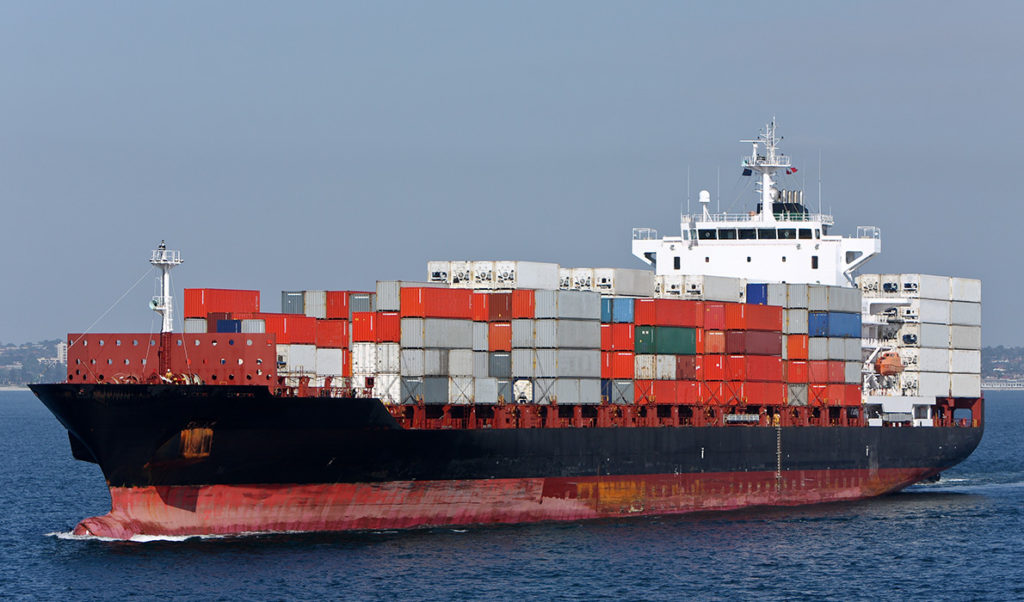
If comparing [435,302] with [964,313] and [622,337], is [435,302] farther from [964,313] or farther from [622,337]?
[964,313]

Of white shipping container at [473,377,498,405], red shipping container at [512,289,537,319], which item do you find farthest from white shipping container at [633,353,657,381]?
white shipping container at [473,377,498,405]

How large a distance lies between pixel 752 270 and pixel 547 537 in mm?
22091

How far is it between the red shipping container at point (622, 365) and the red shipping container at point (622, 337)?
18 centimetres

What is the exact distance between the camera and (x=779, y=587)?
128 ft

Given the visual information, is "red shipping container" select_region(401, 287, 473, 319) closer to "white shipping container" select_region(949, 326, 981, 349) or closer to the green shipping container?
the green shipping container

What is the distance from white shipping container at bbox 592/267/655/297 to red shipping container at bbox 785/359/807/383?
6.48 metres

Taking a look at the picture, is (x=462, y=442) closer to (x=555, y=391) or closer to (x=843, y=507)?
(x=555, y=391)

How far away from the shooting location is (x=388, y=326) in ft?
149

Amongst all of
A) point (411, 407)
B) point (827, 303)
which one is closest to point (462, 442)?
point (411, 407)

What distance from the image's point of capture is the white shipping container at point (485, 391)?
46.6 meters

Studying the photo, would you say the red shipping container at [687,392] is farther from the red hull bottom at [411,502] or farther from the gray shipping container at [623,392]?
the red hull bottom at [411,502]

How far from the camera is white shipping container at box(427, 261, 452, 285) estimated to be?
168 feet

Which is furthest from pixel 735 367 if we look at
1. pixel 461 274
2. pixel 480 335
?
pixel 480 335

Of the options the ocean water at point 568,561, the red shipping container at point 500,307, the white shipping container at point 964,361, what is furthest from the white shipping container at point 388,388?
the white shipping container at point 964,361
